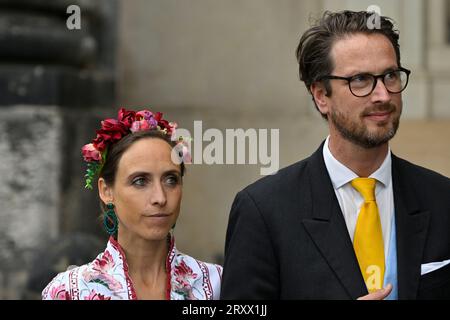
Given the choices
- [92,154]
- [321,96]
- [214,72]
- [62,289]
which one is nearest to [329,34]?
[321,96]

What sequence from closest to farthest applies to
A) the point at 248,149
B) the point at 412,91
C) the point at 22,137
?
1. the point at 22,137
2. the point at 248,149
3. the point at 412,91

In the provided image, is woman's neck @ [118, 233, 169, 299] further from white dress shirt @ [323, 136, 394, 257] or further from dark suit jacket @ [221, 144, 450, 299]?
white dress shirt @ [323, 136, 394, 257]

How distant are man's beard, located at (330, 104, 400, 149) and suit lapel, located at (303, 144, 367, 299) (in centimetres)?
16

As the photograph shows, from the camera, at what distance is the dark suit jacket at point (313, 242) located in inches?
122

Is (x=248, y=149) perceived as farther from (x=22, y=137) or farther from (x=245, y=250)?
(x=245, y=250)

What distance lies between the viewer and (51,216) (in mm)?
6676

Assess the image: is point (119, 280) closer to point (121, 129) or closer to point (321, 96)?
point (121, 129)

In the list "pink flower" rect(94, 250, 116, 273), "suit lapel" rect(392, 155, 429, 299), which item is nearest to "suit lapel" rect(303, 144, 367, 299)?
"suit lapel" rect(392, 155, 429, 299)

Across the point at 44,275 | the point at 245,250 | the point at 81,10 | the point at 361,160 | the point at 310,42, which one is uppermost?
the point at 81,10

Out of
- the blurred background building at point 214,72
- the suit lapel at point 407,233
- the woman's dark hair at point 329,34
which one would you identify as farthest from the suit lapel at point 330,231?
the blurred background building at point 214,72

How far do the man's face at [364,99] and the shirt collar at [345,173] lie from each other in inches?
4.1
